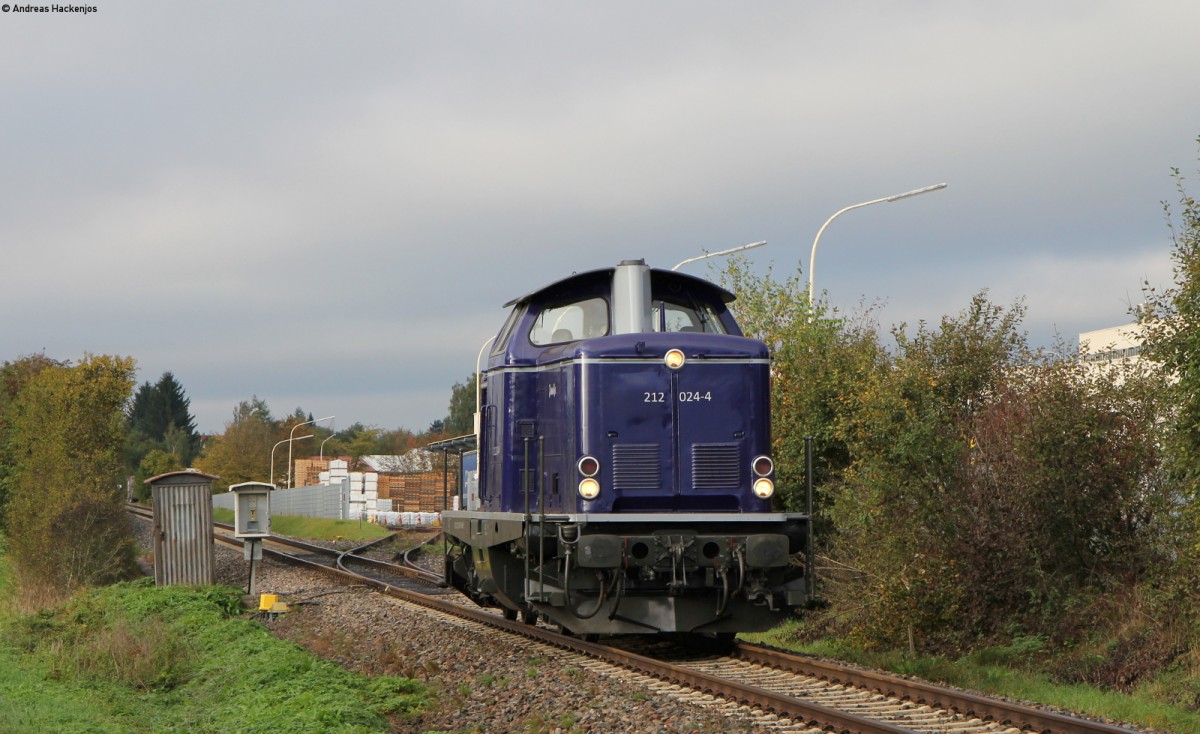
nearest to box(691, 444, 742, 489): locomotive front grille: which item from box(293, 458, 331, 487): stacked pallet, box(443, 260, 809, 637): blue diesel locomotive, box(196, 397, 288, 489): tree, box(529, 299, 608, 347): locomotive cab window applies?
box(443, 260, 809, 637): blue diesel locomotive

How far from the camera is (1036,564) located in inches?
494

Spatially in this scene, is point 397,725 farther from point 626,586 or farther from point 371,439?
point 371,439

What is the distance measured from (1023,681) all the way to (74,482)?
18940mm

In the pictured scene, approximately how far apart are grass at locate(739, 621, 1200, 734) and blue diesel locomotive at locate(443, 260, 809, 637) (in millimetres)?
1383

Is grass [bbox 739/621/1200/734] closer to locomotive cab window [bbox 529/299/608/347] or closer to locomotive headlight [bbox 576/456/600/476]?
locomotive headlight [bbox 576/456/600/476]

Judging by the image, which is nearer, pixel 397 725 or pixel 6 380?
pixel 397 725

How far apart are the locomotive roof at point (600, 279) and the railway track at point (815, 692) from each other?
3.57m

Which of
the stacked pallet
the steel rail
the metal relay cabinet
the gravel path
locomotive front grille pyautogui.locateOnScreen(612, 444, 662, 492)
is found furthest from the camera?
the stacked pallet

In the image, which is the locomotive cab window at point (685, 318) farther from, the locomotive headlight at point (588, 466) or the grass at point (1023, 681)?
the grass at point (1023, 681)

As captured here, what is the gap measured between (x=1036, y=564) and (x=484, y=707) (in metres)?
6.67

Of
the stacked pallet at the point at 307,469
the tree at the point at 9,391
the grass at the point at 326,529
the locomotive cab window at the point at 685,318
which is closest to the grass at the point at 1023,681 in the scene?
the locomotive cab window at the point at 685,318

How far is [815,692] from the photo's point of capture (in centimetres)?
907

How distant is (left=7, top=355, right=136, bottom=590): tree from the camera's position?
854 inches

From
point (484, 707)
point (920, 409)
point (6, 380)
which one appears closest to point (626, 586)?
point (484, 707)
